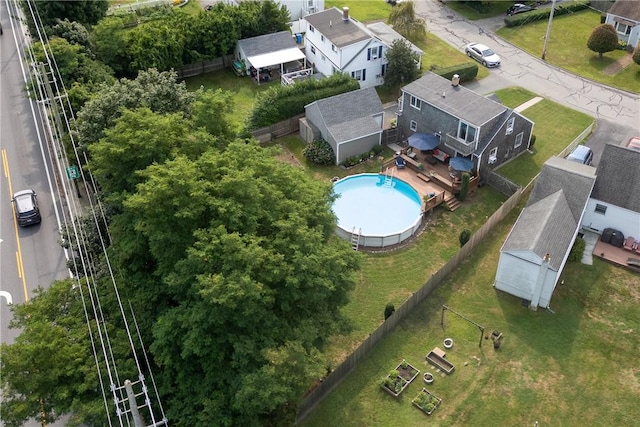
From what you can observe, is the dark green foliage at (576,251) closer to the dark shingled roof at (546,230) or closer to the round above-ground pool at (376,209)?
the dark shingled roof at (546,230)

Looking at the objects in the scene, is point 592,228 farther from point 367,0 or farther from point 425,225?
point 367,0

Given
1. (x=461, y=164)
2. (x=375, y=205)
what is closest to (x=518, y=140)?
(x=461, y=164)

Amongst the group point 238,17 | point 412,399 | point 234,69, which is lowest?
point 412,399

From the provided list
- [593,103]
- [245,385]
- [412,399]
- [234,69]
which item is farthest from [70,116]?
[593,103]

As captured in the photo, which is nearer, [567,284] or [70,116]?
[567,284]

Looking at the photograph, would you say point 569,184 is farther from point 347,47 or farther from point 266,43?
point 266,43

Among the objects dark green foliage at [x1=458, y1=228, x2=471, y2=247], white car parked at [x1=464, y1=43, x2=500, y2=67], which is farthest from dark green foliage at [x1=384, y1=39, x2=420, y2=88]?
dark green foliage at [x1=458, y1=228, x2=471, y2=247]

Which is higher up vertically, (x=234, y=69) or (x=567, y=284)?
(x=234, y=69)
